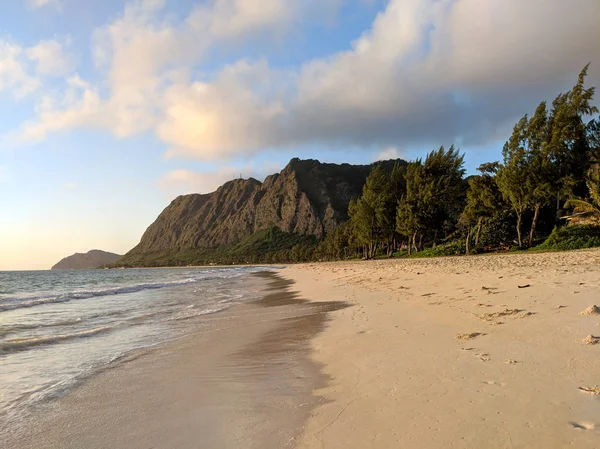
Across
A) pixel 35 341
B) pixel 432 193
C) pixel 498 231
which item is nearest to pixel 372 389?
pixel 35 341

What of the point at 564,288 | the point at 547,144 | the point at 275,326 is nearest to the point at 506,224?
the point at 547,144

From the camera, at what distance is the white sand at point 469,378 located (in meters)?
3.78

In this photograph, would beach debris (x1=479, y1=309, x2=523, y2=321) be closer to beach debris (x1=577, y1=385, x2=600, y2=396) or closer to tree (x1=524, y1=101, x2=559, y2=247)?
beach debris (x1=577, y1=385, x2=600, y2=396)

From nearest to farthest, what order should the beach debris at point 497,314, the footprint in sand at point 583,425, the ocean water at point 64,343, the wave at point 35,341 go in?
the footprint in sand at point 583,425 → the ocean water at point 64,343 → the beach debris at point 497,314 → the wave at point 35,341

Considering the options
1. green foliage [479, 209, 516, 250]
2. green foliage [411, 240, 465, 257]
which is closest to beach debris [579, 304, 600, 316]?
green foliage [479, 209, 516, 250]

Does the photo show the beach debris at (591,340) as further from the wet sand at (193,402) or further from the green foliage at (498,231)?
the green foliage at (498,231)

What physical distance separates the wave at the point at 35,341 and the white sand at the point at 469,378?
26.2 feet

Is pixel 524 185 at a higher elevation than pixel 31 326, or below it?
higher

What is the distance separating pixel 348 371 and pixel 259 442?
2572mm

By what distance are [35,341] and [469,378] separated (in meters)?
11.9

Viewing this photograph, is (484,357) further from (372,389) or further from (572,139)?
(572,139)

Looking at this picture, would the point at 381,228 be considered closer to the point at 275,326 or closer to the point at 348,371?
the point at 275,326

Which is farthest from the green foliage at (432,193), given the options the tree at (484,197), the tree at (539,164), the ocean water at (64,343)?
the ocean water at (64,343)

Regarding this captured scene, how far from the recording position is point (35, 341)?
10875 millimetres
